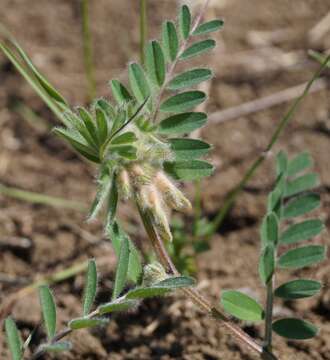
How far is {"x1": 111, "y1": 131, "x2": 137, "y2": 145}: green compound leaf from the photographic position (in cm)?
180

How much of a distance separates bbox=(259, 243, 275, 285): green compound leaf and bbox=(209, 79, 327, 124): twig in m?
1.30

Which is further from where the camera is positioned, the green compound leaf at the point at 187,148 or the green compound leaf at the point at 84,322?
the green compound leaf at the point at 187,148

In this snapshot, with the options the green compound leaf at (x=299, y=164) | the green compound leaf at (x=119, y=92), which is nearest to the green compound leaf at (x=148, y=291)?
the green compound leaf at (x=119, y=92)

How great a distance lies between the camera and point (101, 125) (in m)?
1.82

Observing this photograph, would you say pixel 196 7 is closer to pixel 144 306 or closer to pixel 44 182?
pixel 44 182

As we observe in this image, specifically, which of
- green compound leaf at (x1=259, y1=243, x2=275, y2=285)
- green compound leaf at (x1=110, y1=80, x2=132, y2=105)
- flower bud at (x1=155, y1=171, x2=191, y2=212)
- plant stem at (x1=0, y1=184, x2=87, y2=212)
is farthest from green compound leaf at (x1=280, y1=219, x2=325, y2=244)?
plant stem at (x1=0, y1=184, x2=87, y2=212)

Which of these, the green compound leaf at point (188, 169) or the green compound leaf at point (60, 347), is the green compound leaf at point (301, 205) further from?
the green compound leaf at point (60, 347)

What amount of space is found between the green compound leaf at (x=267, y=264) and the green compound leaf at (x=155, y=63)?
21.3 inches

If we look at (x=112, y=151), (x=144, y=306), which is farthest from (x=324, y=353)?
(x=112, y=151)

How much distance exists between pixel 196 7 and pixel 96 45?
20.2 inches

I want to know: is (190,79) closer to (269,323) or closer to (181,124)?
(181,124)

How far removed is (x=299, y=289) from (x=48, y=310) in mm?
658

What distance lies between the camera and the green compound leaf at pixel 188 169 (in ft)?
6.62

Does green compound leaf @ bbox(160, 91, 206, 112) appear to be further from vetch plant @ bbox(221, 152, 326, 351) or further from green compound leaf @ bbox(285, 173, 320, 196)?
green compound leaf @ bbox(285, 173, 320, 196)
